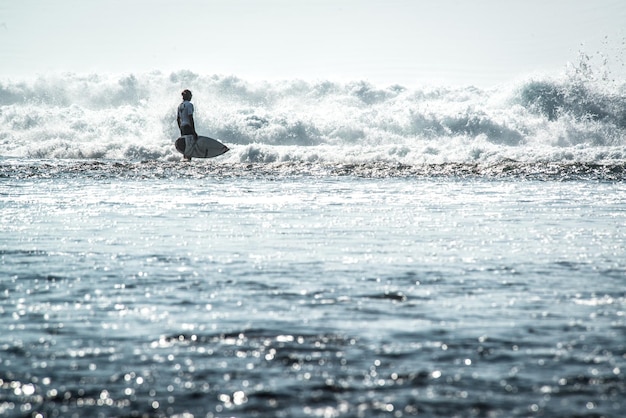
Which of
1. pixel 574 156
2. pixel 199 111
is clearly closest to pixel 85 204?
pixel 574 156

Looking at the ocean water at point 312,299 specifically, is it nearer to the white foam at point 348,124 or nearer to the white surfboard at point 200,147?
the white surfboard at point 200,147

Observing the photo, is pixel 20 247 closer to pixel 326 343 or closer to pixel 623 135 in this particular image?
pixel 326 343

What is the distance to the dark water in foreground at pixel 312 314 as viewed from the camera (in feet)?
13.5

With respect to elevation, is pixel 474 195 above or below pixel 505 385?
below

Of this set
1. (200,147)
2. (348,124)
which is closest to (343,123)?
(348,124)

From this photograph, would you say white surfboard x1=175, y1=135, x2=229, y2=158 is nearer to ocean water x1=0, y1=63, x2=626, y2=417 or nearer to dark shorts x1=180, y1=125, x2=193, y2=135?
dark shorts x1=180, y1=125, x2=193, y2=135

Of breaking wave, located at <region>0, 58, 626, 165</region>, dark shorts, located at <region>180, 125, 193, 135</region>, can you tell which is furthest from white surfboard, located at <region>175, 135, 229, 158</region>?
breaking wave, located at <region>0, 58, 626, 165</region>

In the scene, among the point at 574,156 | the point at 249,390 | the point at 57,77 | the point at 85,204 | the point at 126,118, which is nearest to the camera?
the point at 249,390

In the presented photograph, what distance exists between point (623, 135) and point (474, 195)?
2946cm

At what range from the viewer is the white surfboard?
23987 mm

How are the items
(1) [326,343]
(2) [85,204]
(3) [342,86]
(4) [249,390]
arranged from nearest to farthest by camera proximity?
(4) [249,390] → (1) [326,343] → (2) [85,204] → (3) [342,86]

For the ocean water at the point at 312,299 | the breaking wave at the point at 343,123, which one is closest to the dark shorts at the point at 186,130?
the ocean water at the point at 312,299

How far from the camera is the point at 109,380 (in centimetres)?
437

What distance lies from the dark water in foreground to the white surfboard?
10762 mm
